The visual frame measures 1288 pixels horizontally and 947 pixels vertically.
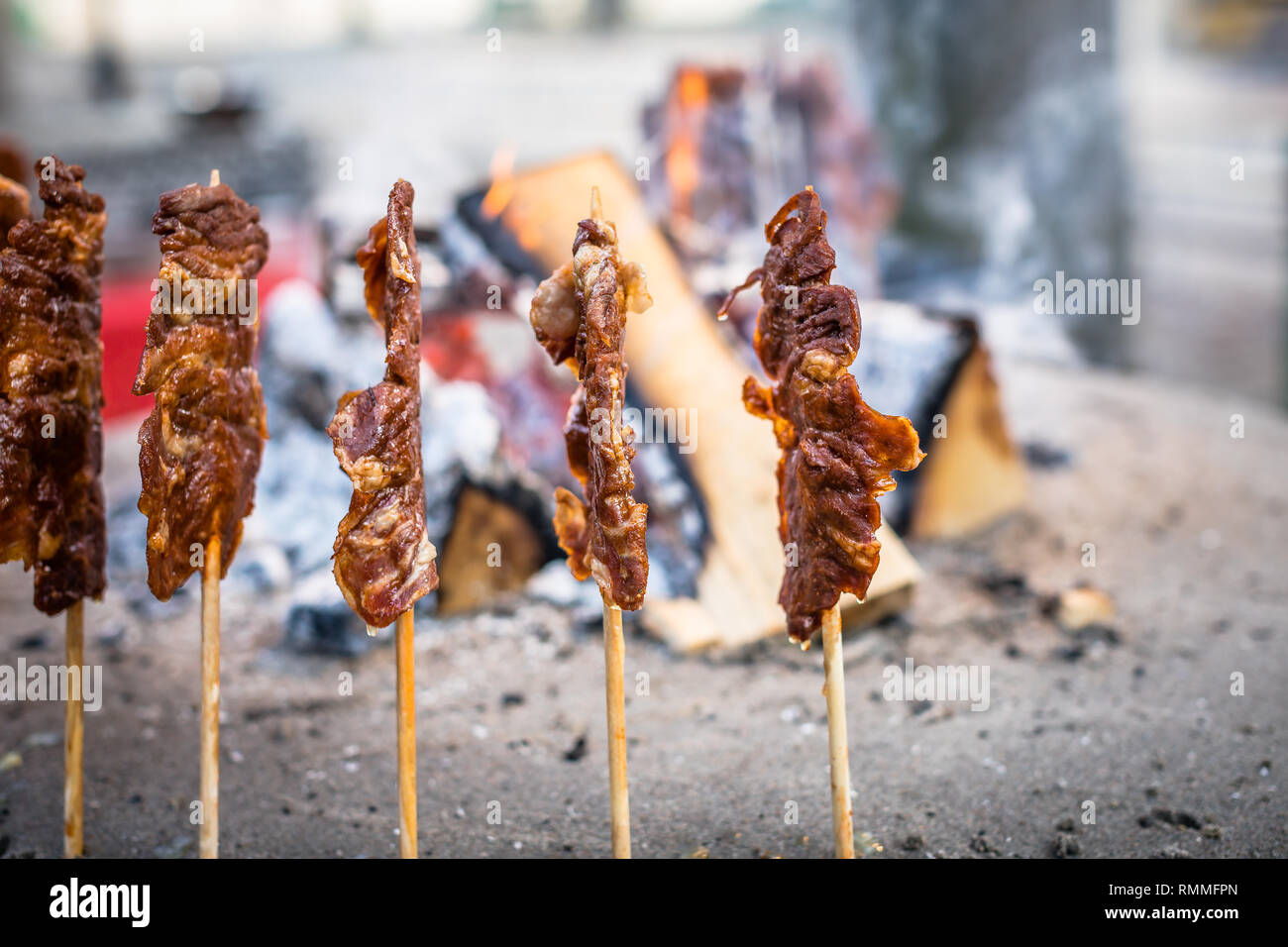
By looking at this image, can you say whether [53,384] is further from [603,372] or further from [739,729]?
[739,729]

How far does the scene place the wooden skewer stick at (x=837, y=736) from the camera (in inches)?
A: 108

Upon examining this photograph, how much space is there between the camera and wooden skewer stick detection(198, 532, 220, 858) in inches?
109

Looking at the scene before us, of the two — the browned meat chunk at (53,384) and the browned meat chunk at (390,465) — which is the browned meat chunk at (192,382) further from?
the browned meat chunk at (390,465)

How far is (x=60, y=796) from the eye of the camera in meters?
3.60

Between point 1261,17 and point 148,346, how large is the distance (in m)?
14.9

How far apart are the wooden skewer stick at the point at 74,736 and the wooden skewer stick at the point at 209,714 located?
50cm

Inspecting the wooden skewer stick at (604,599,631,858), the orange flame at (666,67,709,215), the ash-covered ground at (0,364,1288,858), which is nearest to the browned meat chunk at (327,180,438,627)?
the wooden skewer stick at (604,599,631,858)

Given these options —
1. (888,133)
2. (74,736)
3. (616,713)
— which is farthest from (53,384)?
(888,133)

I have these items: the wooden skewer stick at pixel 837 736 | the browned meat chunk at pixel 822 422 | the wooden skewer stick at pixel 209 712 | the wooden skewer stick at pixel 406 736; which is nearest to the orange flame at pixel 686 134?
the browned meat chunk at pixel 822 422

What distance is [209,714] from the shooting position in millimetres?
2791

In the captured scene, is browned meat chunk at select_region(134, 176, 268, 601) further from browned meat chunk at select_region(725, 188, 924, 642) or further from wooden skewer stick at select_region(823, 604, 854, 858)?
wooden skewer stick at select_region(823, 604, 854, 858)

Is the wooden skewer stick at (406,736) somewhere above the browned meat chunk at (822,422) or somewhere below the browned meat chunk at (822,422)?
below

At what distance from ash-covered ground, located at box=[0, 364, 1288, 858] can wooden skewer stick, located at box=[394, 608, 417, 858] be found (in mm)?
562
